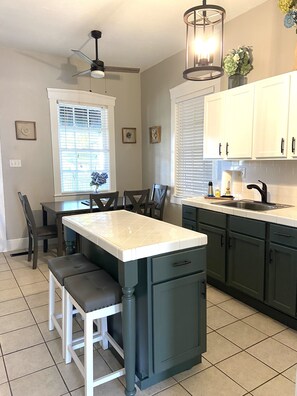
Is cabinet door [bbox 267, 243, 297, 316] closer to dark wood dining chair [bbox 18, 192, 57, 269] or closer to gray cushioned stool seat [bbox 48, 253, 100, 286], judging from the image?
gray cushioned stool seat [bbox 48, 253, 100, 286]

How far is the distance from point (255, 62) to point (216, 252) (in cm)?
210

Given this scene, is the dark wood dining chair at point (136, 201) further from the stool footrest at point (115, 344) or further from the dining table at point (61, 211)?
the stool footrest at point (115, 344)

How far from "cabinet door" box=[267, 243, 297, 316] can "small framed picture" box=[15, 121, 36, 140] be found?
3805 millimetres

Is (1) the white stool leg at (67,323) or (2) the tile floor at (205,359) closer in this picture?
(2) the tile floor at (205,359)

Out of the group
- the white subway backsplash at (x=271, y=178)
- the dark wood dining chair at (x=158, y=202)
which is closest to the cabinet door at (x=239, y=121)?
the white subway backsplash at (x=271, y=178)

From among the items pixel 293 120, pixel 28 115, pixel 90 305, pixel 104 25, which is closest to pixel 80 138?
pixel 28 115

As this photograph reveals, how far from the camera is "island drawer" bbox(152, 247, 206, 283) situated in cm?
165

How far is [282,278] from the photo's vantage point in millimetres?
2352

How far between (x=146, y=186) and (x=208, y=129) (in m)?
2.29

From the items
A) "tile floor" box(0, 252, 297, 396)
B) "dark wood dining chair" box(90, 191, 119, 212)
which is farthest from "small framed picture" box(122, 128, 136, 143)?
"tile floor" box(0, 252, 297, 396)

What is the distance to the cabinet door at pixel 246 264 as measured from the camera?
100.0 inches

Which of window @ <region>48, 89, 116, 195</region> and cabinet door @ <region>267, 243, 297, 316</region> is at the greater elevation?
window @ <region>48, 89, 116, 195</region>

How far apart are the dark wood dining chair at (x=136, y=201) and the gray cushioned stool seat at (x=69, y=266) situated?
5.84 ft

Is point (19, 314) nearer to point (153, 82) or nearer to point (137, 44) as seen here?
point (137, 44)
